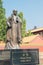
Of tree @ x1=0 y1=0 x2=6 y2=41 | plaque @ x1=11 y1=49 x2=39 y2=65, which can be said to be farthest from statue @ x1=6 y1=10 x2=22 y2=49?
tree @ x1=0 y1=0 x2=6 y2=41

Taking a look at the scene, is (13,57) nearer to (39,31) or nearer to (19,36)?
(19,36)

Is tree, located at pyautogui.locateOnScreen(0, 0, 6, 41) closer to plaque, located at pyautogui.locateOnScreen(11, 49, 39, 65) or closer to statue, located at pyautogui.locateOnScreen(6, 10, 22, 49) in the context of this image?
statue, located at pyautogui.locateOnScreen(6, 10, 22, 49)

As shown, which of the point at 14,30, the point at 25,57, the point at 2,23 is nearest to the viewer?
the point at 25,57

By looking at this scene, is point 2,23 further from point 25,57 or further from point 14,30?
point 25,57

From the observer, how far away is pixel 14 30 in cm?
1274

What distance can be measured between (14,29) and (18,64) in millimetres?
4647

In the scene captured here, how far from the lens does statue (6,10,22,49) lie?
1266 centimetres

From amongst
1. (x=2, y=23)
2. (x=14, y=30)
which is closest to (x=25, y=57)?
(x=14, y=30)

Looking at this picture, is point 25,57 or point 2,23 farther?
point 2,23

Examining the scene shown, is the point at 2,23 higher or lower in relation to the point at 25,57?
higher

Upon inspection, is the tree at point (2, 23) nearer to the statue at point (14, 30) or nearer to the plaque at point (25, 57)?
the statue at point (14, 30)

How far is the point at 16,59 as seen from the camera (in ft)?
27.5

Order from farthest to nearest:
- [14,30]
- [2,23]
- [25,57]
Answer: [2,23], [14,30], [25,57]

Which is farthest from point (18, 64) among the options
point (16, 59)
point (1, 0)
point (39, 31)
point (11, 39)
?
point (39, 31)
